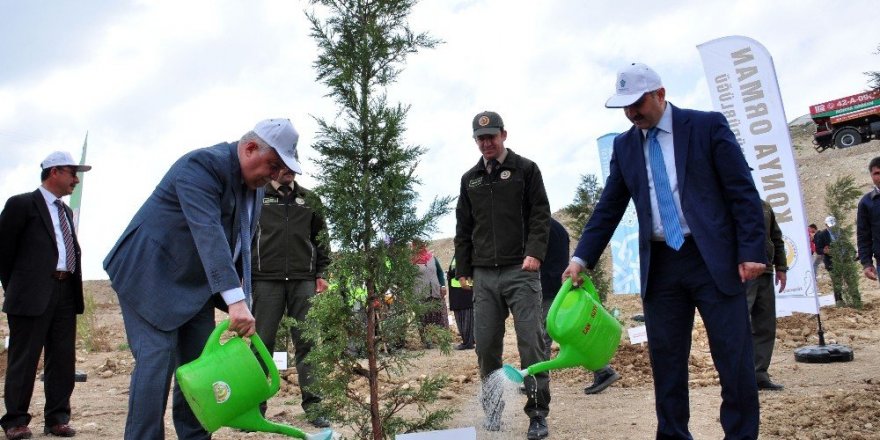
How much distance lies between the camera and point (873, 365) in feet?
25.2

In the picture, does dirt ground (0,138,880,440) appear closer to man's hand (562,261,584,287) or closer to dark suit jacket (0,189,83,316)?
dark suit jacket (0,189,83,316)

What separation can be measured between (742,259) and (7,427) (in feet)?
17.5

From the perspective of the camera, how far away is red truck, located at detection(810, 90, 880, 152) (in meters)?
33.9

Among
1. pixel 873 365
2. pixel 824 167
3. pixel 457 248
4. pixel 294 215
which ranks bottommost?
pixel 873 365

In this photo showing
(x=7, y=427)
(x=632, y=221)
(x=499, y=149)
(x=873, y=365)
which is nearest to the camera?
(x=499, y=149)

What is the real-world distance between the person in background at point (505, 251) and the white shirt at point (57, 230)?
3.26 m

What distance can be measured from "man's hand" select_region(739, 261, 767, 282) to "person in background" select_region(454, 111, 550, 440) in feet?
5.51

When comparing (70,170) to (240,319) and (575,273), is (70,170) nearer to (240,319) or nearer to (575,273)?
(240,319)

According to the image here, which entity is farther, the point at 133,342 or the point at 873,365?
the point at 873,365

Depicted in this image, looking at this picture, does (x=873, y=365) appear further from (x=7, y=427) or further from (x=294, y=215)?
(x=7, y=427)

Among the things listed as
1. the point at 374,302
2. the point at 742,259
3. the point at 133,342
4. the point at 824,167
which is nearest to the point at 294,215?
the point at 374,302

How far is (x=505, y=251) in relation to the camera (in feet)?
17.0

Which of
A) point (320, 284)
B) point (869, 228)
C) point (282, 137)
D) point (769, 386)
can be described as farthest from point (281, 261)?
point (869, 228)

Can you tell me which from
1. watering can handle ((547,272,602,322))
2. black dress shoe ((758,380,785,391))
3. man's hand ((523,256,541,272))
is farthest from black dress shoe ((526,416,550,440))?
black dress shoe ((758,380,785,391))
